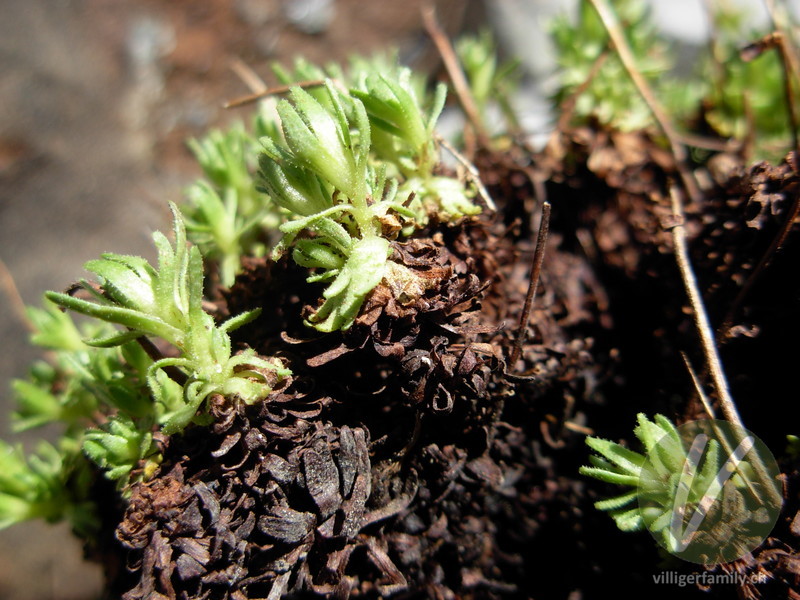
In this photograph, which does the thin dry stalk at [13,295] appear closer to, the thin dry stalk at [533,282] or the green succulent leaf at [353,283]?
the green succulent leaf at [353,283]

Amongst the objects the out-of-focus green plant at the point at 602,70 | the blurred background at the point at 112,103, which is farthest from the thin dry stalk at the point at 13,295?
the out-of-focus green plant at the point at 602,70

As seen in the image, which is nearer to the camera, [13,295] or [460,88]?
[460,88]

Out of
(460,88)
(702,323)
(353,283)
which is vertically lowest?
(353,283)

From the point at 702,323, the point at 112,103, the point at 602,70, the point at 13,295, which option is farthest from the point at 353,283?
the point at 112,103

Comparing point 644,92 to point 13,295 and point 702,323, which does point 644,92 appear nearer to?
point 702,323

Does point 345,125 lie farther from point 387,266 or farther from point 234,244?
point 234,244

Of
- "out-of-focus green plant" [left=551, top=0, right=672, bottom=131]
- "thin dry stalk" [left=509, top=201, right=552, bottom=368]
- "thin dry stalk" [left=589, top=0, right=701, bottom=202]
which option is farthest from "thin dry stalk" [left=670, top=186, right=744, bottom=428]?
"out-of-focus green plant" [left=551, top=0, right=672, bottom=131]

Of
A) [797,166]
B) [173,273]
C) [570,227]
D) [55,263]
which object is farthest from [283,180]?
[55,263]

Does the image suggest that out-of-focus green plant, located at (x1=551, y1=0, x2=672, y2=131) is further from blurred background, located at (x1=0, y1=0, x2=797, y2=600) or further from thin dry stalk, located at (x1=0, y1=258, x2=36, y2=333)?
thin dry stalk, located at (x1=0, y1=258, x2=36, y2=333)
